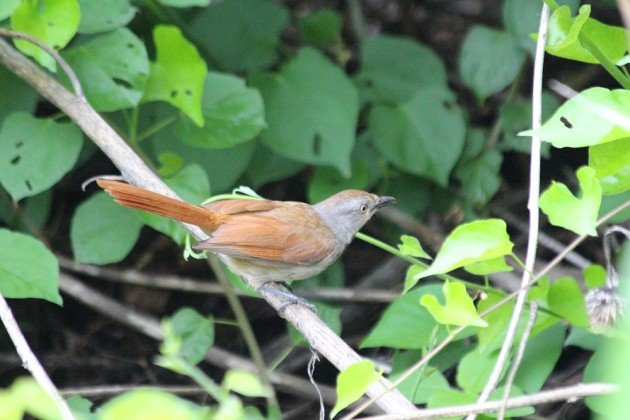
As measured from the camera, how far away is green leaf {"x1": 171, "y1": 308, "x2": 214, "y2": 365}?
3527mm

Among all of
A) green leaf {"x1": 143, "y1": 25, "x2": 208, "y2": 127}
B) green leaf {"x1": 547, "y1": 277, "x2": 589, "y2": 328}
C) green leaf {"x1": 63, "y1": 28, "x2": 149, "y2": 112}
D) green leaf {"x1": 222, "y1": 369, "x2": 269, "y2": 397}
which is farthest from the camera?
green leaf {"x1": 143, "y1": 25, "x2": 208, "y2": 127}

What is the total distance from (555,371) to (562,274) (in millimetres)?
570

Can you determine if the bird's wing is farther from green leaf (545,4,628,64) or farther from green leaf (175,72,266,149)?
green leaf (545,4,628,64)

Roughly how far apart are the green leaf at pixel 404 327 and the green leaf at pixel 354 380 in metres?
1.32

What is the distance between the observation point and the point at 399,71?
4711mm

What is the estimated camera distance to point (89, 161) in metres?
4.85

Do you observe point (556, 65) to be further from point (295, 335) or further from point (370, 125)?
point (295, 335)

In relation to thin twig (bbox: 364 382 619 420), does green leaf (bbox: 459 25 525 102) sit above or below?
above

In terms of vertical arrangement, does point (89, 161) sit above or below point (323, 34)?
below

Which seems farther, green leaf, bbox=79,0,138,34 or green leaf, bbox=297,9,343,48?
green leaf, bbox=297,9,343,48

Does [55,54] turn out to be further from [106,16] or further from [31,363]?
[31,363]

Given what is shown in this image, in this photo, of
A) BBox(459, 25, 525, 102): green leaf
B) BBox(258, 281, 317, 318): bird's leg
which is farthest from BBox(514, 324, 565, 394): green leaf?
BBox(459, 25, 525, 102): green leaf

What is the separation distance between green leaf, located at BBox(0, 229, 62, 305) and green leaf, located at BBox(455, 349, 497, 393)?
1.42m

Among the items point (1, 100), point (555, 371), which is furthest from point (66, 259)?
point (555, 371)
